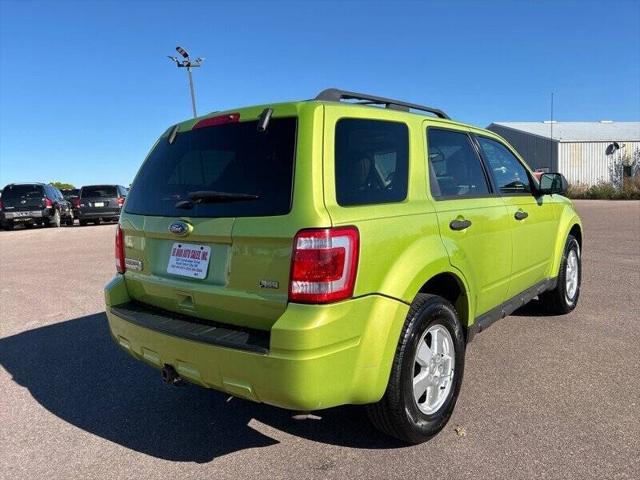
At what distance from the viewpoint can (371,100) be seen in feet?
10.6

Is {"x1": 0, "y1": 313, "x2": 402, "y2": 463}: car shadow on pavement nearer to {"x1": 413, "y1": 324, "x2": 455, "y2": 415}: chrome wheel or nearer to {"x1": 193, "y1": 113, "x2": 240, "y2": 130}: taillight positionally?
{"x1": 413, "y1": 324, "x2": 455, "y2": 415}: chrome wheel

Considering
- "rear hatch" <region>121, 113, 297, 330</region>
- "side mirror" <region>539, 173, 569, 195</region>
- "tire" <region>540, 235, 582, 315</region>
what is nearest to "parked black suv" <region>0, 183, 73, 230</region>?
"rear hatch" <region>121, 113, 297, 330</region>

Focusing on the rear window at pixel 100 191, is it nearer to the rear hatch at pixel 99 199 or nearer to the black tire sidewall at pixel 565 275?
the rear hatch at pixel 99 199

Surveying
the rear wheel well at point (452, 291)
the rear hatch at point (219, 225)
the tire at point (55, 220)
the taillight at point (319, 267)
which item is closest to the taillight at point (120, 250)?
the rear hatch at point (219, 225)

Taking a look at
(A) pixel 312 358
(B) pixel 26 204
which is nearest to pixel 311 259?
(A) pixel 312 358

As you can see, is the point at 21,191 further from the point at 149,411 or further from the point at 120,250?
the point at 149,411

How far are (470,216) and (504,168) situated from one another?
3.79 feet

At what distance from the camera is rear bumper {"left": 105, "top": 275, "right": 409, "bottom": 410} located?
237cm

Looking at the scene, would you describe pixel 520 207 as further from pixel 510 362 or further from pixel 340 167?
pixel 340 167

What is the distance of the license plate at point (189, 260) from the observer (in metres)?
2.81

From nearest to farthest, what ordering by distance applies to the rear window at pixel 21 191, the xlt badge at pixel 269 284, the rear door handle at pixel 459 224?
the xlt badge at pixel 269 284 → the rear door handle at pixel 459 224 → the rear window at pixel 21 191

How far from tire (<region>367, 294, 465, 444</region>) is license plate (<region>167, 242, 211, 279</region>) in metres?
1.12

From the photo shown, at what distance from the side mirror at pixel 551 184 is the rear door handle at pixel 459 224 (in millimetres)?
1663

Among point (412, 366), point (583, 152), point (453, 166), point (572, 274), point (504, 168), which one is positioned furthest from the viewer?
point (583, 152)
